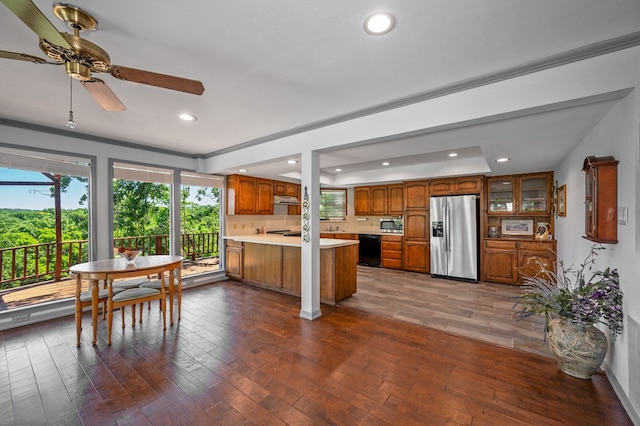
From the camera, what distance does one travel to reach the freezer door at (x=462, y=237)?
516cm

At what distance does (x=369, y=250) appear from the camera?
266 inches

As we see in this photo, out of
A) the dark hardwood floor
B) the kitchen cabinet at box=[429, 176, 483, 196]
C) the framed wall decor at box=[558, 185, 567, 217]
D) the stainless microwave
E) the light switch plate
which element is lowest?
the dark hardwood floor

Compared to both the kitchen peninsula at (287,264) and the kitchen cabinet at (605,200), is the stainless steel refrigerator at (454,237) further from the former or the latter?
the kitchen cabinet at (605,200)

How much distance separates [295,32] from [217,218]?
4.78m

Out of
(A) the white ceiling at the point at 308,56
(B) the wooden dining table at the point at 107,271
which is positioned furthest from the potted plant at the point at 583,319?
(B) the wooden dining table at the point at 107,271

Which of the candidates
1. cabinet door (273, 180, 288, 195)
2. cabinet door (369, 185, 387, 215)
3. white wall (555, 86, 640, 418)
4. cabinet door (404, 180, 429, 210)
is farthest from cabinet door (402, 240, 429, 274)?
white wall (555, 86, 640, 418)

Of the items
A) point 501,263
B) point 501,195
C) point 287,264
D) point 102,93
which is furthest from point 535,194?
point 102,93

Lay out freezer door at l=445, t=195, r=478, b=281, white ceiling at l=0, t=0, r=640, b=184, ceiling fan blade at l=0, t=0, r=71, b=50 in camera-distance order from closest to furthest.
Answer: ceiling fan blade at l=0, t=0, r=71, b=50, white ceiling at l=0, t=0, r=640, b=184, freezer door at l=445, t=195, r=478, b=281

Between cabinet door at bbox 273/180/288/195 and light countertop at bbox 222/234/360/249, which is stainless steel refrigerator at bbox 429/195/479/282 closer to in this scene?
light countertop at bbox 222/234/360/249

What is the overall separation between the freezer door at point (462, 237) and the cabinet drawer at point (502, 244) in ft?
0.74

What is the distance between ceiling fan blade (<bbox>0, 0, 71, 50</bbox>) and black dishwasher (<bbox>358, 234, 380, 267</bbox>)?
609 centimetres

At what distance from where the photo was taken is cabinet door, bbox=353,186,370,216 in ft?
23.1

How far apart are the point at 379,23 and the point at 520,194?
507 centimetres

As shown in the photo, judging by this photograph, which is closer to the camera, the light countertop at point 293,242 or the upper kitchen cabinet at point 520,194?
the light countertop at point 293,242
